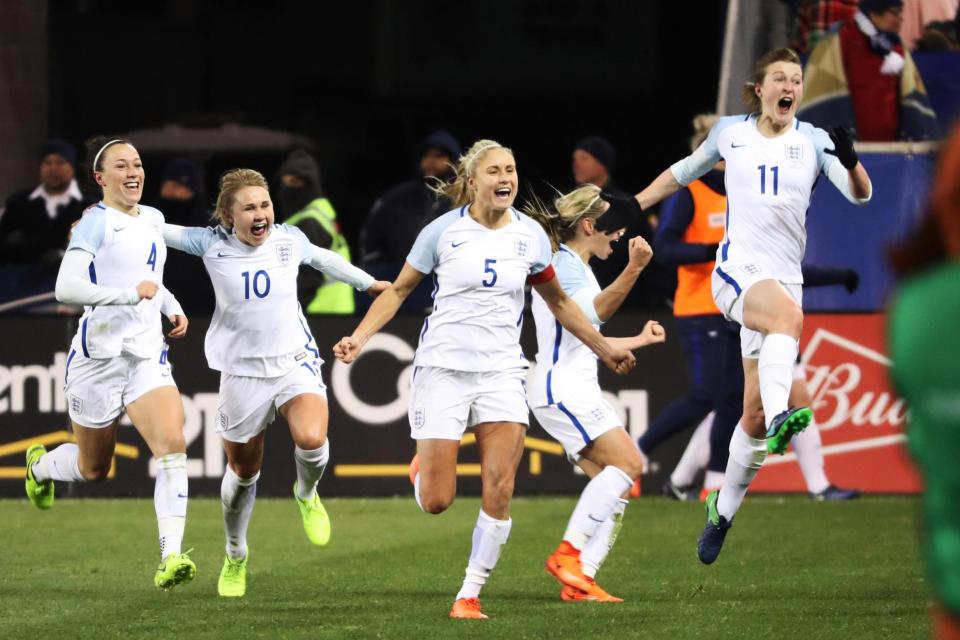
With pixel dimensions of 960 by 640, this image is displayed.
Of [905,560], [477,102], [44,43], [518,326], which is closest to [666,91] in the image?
[477,102]

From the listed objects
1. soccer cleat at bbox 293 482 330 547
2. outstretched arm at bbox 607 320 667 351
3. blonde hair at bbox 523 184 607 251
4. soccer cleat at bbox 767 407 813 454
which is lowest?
soccer cleat at bbox 293 482 330 547

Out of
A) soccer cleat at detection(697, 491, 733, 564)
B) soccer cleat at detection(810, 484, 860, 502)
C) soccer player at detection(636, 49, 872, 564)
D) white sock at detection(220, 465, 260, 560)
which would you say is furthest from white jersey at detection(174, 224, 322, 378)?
soccer cleat at detection(810, 484, 860, 502)

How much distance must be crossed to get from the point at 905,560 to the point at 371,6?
16875 millimetres

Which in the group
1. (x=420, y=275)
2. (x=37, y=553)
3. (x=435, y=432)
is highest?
(x=420, y=275)

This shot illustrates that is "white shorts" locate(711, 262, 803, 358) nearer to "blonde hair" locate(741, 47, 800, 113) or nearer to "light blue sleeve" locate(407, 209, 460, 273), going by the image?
"blonde hair" locate(741, 47, 800, 113)

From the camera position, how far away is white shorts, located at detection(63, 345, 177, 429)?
8.43m

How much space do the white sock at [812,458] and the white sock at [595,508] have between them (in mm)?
4513

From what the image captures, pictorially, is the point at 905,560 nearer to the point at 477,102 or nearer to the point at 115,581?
the point at 115,581

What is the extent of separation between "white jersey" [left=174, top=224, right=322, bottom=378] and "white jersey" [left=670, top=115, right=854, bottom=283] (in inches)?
81.5

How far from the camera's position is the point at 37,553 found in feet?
33.2

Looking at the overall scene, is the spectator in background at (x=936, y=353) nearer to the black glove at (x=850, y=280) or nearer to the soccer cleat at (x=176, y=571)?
the soccer cleat at (x=176, y=571)

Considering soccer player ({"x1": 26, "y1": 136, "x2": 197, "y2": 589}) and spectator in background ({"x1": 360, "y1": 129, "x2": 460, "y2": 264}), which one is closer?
soccer player ({"x1": 26, "y1": 136, "x2": 197, "y2": 589})

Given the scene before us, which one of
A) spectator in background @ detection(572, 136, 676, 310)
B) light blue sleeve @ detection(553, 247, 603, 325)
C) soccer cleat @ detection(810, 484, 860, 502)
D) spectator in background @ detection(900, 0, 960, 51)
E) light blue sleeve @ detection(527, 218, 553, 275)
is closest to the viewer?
light blue sleeve @ detection(527, 218, 553, 275)

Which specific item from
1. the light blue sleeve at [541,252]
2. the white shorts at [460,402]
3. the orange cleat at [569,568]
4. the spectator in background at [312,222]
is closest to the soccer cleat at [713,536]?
the orange cleat at [569,568]
